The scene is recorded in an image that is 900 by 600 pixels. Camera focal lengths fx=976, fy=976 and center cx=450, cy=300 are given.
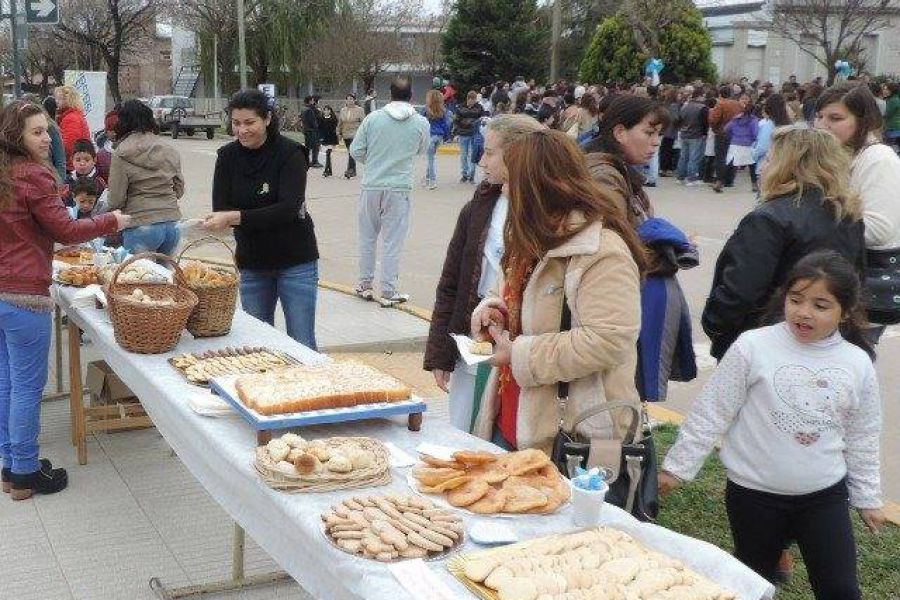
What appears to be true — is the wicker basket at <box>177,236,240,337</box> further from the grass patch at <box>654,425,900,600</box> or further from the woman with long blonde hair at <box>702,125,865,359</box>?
the grass patch at <box>654,425,900,600</box>

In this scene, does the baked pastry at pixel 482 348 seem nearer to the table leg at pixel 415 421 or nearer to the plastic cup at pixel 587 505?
the table leg at pixel 415 421

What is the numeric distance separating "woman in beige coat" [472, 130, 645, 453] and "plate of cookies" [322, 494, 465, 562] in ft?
2.06

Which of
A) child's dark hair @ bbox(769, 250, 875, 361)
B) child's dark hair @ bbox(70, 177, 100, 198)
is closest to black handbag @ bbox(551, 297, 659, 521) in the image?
child's dark hair @ bbox(769, 250, 875, 361)

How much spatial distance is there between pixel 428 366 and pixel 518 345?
1.10 meters

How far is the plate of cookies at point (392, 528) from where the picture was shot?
2.27 m

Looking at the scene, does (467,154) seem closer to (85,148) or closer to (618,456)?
(85,148)

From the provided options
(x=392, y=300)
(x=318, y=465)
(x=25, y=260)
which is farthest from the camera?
(x=392, y=300)

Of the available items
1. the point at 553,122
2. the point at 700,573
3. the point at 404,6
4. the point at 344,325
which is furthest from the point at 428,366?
the point at 404,6

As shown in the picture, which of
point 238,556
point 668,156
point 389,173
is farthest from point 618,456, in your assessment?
point 668,156

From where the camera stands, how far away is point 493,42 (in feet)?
124

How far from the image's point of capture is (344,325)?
803 centimetres

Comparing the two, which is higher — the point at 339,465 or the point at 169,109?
the point at 169,109

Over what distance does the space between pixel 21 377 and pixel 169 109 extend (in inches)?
1375

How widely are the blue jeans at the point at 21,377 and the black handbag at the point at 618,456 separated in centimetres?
272
